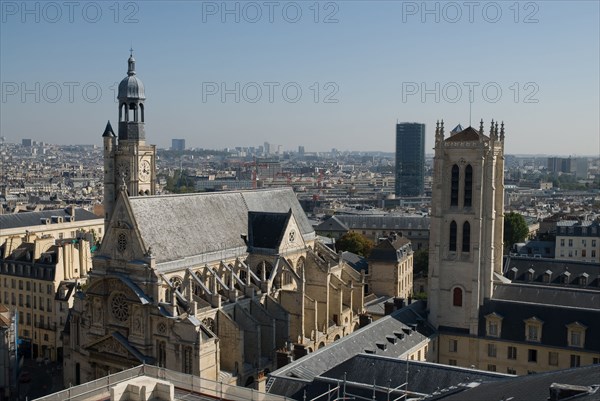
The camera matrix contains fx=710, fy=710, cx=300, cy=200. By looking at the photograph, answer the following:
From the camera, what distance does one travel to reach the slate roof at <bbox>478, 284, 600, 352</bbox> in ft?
173

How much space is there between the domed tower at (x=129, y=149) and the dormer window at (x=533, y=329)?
46.6 m

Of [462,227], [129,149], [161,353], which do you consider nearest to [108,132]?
[129,149]

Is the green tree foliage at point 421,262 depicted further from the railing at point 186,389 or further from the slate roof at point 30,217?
the railing at point 186,389

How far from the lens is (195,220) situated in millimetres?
60062

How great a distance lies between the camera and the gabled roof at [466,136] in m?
58.2

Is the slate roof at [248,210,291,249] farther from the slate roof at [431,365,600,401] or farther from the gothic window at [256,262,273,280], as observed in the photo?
the slate roof at [431,365,600,401]

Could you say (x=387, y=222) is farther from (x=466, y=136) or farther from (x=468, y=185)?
(x=466, y=136)

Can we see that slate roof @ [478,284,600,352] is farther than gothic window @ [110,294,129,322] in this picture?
No

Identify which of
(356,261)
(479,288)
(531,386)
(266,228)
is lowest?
(356,261)

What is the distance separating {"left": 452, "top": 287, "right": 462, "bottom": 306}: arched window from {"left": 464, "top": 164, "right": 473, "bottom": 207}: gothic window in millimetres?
7109

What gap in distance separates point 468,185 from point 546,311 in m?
11.8

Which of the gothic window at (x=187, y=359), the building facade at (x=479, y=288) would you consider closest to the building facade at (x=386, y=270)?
the building facade at (x=479, y=288)

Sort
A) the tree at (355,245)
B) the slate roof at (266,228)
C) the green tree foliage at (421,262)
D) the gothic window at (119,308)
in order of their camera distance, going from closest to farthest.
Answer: the gothic window at (119,308) → the slate roof at (266,228) → the tree at (355,245) → the green tree foliage at (421,262)

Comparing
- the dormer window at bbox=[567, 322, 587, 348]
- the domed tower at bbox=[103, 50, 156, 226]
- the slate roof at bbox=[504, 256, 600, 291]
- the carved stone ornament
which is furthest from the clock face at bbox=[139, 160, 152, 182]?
the dormer window at bbox=[567, 322, 587, 348]
